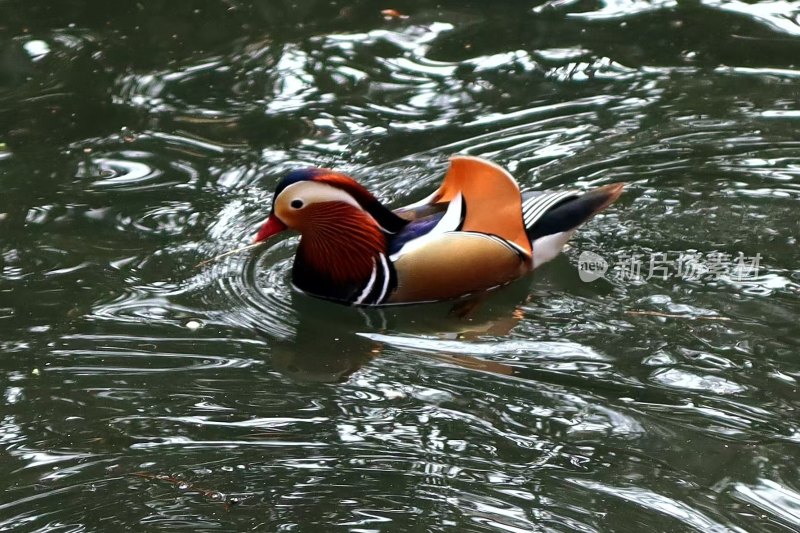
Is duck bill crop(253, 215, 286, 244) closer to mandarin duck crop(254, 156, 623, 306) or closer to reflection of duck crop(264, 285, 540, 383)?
mandarin duck crop(254, 156, 623, 306)

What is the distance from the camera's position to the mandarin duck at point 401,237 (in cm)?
545

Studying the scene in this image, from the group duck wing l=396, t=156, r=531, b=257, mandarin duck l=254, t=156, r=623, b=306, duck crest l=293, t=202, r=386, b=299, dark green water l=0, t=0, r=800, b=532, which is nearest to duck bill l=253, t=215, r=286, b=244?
mandarin duck l=254, t=156, r=623, b=306

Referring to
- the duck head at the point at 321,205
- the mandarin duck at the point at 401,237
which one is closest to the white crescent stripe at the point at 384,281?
the mandarin duck at the point at 401,237

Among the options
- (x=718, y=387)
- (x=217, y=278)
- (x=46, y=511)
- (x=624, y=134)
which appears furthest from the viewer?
(x=624, y=134)

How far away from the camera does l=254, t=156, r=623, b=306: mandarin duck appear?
5.45 metres

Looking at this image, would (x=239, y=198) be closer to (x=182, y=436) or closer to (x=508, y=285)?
(x=508, y=285)

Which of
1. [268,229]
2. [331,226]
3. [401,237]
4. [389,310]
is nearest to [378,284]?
[389,310]

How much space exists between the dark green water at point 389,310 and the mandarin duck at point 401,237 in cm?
13

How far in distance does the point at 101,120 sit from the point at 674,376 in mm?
4174

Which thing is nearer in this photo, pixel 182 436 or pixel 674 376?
pixel 182 436

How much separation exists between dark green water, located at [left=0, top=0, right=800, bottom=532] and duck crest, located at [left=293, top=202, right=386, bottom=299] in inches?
5.2

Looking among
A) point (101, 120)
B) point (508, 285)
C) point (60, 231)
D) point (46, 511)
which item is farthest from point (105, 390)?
point (101, 120)

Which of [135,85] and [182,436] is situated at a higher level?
[135,85]

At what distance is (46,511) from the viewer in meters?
3.94
